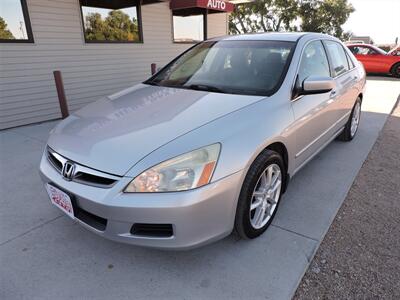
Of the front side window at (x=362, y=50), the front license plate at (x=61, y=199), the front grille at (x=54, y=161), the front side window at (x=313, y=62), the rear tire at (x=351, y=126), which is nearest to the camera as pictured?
the front license plate at (x=61, y=199)

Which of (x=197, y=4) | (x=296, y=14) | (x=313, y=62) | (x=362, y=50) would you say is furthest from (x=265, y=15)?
(x=313, y=62)

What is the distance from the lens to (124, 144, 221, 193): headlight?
1.68 m

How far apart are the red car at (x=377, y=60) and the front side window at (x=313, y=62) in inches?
447

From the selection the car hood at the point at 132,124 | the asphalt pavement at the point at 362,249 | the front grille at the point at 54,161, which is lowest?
the asphalt pavement at the point at 362,249

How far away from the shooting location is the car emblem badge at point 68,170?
6.20 feet

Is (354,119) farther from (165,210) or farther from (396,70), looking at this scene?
(396,70)

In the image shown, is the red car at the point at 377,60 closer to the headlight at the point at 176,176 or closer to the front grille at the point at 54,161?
the headlight at the point at 176,176

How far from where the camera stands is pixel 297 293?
1842mm

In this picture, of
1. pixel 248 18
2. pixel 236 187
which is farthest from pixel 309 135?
pixel 248 18

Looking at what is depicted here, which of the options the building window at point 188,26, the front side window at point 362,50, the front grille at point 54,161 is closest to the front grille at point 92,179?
the front grille at point 54,161

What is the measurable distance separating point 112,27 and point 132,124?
5691 mm

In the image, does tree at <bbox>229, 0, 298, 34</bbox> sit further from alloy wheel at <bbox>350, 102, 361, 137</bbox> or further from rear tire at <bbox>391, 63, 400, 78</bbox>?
alloy wheel at <bbox>350, 102, 361, 137</bbox>

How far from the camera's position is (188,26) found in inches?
361

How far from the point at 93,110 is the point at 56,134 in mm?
381
